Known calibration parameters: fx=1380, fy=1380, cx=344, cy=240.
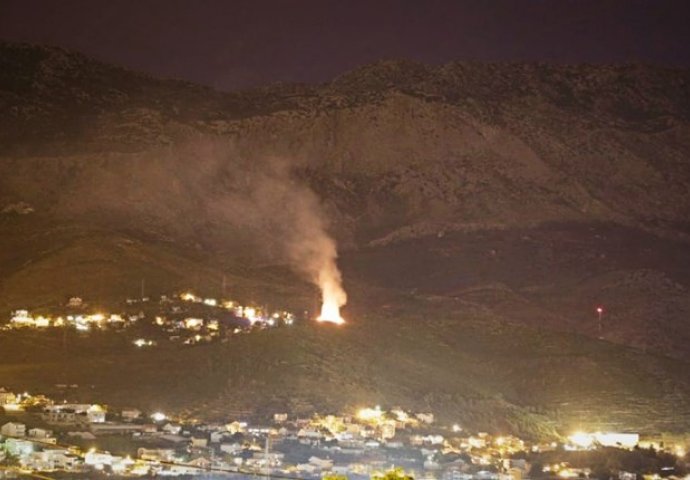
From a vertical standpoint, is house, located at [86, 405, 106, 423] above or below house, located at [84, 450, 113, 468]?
above

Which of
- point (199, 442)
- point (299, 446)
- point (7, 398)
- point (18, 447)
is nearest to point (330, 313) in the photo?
point (299, 446)

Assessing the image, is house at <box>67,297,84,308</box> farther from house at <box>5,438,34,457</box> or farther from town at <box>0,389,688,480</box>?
house at <box>5,438,34,457</box>

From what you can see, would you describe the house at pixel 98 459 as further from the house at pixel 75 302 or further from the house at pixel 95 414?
the house at pixel 75 302

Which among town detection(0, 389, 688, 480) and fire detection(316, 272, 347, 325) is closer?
town detection(0, 389, 688, 480)

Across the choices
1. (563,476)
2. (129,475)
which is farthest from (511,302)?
(129,475)

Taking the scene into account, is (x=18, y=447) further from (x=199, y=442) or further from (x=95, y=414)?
(x=95, y=414)

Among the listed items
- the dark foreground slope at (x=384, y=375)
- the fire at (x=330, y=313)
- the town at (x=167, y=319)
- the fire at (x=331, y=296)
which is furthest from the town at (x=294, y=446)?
the fire at (x=331, y=296)

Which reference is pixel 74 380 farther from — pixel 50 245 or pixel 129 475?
pixel 50 245

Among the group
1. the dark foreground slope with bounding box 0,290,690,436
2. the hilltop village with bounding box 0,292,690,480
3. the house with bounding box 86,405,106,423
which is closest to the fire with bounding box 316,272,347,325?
the dark foreground slope with bounding box 0,290,690,436

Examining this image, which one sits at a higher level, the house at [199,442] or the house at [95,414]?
the house at [95,414]
